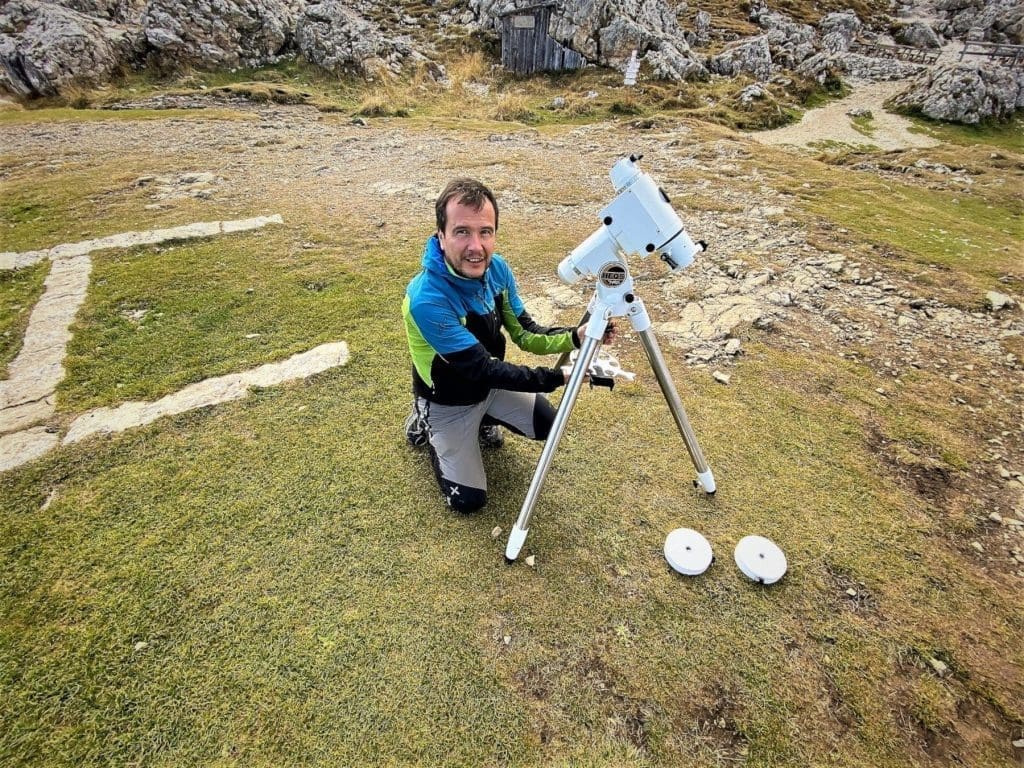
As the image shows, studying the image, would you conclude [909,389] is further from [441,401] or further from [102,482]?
[102,482]

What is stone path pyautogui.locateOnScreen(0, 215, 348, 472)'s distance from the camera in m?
4.50

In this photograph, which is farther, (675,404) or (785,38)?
(785,38)

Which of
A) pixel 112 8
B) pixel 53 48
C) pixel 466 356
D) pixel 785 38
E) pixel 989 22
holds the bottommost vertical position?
pixel 466 356

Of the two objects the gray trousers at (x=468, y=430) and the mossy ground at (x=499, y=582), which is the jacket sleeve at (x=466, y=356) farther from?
the mossy ground at (x=499, y=582)

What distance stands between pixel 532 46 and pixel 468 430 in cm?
2664

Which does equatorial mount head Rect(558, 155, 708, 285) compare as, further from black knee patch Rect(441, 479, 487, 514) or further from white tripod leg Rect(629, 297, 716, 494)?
black knee patch Rect(441, 479, 487, 514)

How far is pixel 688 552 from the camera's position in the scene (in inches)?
139

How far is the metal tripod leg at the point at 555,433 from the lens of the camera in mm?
3100

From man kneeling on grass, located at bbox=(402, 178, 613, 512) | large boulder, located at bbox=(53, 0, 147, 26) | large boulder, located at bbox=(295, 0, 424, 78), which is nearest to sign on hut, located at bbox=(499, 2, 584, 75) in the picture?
large boulder, located at bbox=(295, 0, 424, 78)

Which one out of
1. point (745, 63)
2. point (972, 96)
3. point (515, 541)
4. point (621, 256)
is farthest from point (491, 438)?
point (745, 63)

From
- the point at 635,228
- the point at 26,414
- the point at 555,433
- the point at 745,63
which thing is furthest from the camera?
the point at 745,63

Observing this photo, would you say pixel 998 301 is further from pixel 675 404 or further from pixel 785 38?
pixel 785 38

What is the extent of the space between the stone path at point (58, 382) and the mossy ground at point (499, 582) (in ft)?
0.71

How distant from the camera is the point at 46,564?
345 cm
